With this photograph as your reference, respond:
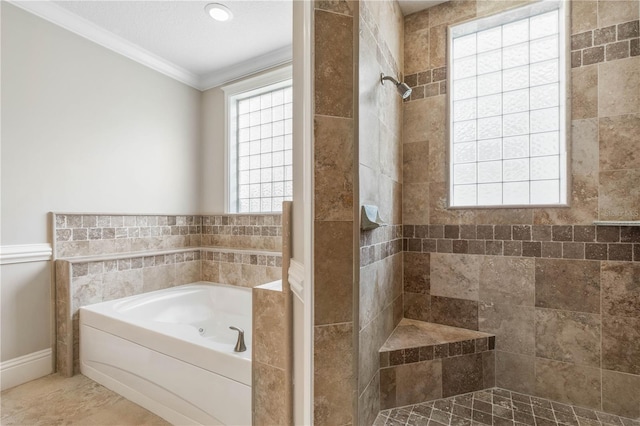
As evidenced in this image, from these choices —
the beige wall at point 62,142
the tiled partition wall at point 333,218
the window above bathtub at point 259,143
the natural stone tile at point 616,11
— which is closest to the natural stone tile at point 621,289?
the natural stone tile at point 616,11

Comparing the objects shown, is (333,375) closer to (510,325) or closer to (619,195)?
(510,325)

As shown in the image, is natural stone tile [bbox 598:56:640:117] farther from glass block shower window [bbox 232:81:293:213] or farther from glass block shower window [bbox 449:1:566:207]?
glass block shower window [bbox 232:81:293:213]

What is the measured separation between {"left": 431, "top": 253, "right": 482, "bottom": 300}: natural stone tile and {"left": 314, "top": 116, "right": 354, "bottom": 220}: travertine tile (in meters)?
1.29

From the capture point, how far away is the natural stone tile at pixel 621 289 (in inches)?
63.7

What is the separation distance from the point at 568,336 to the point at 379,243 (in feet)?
4.15

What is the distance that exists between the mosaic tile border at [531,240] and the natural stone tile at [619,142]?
14.2 inches

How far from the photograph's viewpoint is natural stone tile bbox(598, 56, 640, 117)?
5.36 ft

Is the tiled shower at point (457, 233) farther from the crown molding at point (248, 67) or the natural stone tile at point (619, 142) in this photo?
the crown molding at point (248, 67)

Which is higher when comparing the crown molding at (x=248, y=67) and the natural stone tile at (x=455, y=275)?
the crown molding at (x=248, y=67)

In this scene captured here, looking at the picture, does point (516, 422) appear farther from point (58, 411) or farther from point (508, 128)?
point (58, 411)

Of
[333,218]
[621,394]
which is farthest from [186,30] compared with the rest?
[621,394]

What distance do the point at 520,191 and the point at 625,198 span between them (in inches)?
19.5

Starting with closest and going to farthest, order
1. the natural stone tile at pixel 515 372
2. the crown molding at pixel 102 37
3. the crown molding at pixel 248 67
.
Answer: the natural stone tile at pixel 515 372 < the crown molding at pixel 102 37 < the crown molding at pixel 248 67

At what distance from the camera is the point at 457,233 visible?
6.81 feet
